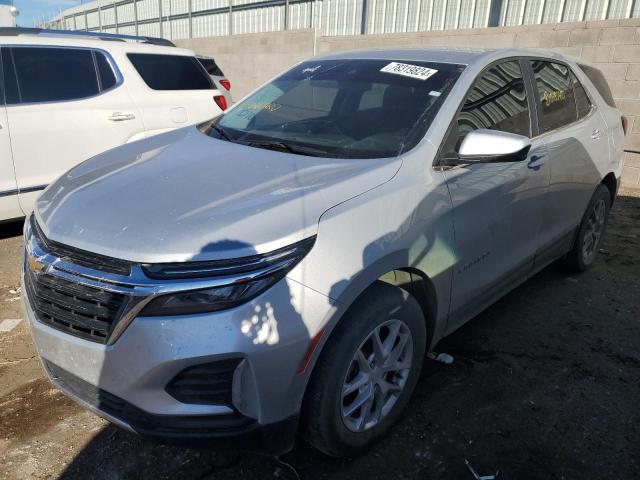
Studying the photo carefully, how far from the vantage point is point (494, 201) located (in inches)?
110

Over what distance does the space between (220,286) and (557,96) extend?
2.96 meters

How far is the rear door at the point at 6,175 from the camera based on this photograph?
4480 millimetres

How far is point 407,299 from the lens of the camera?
2.31 m

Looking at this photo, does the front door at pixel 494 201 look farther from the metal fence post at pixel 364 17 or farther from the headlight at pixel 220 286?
the metal fence post at pixel 364 17

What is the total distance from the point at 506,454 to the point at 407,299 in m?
0.88

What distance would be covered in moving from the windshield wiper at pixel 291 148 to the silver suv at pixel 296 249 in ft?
0.06

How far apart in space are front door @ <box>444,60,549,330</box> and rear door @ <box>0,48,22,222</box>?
12.6ft

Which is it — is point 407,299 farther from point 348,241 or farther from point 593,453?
point 593,453

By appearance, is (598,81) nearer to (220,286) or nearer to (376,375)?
(376,375)

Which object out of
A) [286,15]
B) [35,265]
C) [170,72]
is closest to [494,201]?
[35,265]

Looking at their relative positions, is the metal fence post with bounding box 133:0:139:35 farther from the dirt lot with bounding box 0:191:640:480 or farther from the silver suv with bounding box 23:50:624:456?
the silver suv with bounding box 23:50:624:456

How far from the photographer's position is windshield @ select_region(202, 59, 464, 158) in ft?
8.63

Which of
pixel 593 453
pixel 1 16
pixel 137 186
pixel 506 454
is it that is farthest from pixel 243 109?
pixel 1 16

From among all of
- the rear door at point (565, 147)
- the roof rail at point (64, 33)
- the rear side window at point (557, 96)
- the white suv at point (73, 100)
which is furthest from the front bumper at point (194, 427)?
the roof rail at point (64, 33)
